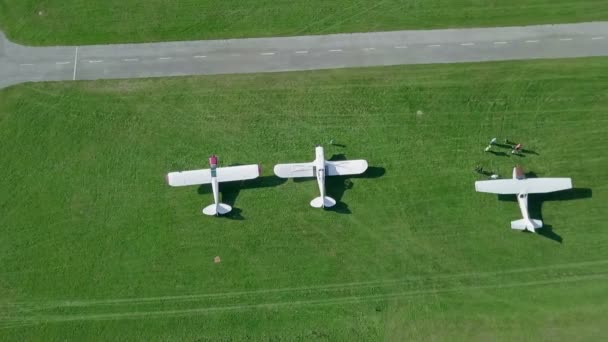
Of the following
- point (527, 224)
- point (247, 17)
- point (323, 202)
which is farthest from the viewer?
point (247, 17)

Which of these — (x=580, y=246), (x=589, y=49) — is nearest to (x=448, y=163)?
(x=580, y=246)

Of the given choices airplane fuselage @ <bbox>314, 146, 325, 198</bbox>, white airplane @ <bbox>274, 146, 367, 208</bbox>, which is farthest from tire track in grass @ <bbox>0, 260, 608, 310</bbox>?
airplane fuselage @ <bbox>314, 146, 325, 198</bbox>

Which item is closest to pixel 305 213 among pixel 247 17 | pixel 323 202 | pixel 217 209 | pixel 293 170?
pixel 323 202

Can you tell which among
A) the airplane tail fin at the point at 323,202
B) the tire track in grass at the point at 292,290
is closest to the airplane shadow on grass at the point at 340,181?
the airplane tail fin at the point at 323,202

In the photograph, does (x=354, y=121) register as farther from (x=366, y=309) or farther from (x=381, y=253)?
(x=366, y=309)

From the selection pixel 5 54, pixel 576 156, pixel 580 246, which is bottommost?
pixel 580 246

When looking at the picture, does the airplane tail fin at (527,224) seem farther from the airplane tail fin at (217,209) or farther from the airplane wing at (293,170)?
the airplane tail fin at (217,209)

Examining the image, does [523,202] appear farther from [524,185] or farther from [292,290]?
[292,290]
